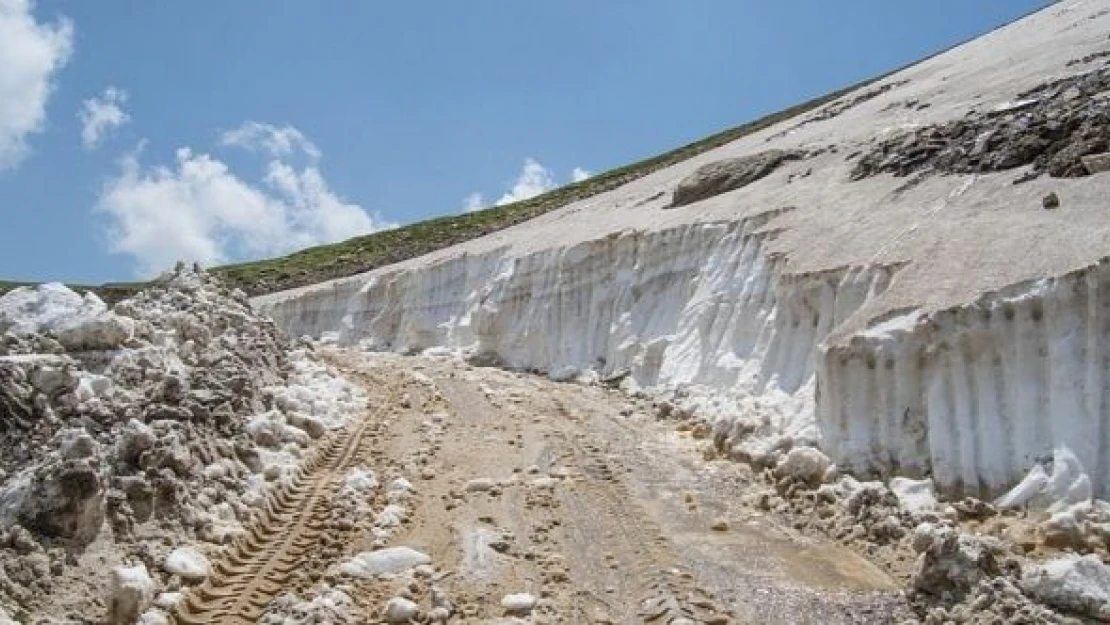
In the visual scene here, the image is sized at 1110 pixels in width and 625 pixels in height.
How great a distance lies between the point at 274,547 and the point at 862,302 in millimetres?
8441

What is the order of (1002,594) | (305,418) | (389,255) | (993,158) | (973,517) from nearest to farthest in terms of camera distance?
(1002,594) → (973,517) → (305,418) → (993,158) → (389,255)

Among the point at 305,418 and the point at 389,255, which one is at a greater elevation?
the point at 389,255

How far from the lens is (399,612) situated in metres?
8.12

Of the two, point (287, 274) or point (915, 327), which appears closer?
point (915, 327)

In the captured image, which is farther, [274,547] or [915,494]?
[915,494]

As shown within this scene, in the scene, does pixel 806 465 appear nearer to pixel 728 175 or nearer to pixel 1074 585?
pixel 1074 585

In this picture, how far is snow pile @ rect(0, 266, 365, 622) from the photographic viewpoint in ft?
27.0

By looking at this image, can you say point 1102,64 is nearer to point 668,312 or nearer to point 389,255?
point 668,312

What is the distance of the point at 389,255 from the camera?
190 feet

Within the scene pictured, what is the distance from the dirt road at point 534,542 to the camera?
27.6 feet

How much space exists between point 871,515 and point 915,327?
2425 millimetres

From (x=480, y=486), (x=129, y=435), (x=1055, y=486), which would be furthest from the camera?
(x=480, y=486)

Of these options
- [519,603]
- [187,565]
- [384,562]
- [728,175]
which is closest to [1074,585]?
[519,603]

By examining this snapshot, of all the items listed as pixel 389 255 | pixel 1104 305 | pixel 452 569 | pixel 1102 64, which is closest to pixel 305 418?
pixel 452 569
